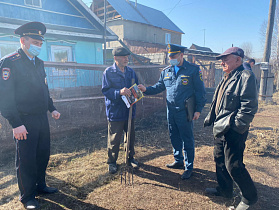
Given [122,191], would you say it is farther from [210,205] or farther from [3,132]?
[3,132]

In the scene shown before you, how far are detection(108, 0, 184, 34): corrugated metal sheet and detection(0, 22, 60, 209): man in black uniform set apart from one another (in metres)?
20.3

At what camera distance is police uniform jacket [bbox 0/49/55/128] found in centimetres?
221

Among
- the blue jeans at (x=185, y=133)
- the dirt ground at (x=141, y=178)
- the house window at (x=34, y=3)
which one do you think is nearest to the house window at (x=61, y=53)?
the house window at (x=34, y=3)

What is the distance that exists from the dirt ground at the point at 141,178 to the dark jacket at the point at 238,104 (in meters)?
1.12

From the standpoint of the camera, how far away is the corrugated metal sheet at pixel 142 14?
21.6 m

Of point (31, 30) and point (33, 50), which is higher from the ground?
point (31, 30)

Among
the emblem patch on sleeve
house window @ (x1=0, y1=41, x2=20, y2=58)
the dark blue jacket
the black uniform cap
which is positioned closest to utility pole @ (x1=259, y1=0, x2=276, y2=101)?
the dark blue jacket

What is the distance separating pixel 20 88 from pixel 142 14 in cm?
2522

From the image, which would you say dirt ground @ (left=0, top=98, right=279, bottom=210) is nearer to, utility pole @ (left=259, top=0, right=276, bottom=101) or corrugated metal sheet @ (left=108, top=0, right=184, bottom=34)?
utility pole @ (left=259, top=0, right=276, bottom=101)

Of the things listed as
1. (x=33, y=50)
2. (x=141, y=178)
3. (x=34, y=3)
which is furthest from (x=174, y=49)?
(x=34, y=3)

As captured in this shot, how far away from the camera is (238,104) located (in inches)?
87.6

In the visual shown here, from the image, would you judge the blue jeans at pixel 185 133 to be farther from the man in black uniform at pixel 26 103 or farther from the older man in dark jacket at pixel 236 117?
the man in black uniform at pixel 26 103

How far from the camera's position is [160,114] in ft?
23.5

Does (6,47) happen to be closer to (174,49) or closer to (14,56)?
(14,56)
